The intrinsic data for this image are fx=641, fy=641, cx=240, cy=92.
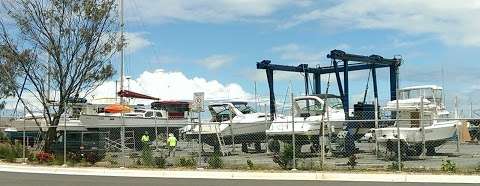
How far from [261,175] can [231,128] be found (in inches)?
385

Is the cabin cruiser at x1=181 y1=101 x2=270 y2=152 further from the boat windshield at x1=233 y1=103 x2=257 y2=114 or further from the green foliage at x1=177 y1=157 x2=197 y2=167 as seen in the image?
the green foliage at x1=177 y1=157 x2=197 y2=167

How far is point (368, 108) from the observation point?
101 ft

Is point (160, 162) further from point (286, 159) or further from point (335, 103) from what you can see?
point (335, 103)

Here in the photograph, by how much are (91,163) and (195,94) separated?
601cm

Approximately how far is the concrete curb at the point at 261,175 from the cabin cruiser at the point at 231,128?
6523mm

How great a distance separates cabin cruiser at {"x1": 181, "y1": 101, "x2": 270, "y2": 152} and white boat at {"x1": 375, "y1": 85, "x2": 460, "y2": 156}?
614cm

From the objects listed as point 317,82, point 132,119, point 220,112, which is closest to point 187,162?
point 220,112

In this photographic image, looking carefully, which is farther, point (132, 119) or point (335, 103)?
point (132, 119)

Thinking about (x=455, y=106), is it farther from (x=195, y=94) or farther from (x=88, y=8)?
(x=88, y=8)

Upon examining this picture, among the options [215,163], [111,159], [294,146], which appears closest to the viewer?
[294,146]

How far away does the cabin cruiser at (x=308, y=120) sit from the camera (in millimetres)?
26844

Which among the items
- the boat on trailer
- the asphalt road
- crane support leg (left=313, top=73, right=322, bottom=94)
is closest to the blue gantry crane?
crane support leg (left=313, top=73, right=322, bottom=94)

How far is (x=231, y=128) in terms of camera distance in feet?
100

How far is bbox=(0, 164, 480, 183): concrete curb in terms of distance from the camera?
19.0 m
